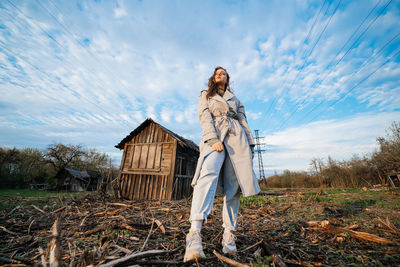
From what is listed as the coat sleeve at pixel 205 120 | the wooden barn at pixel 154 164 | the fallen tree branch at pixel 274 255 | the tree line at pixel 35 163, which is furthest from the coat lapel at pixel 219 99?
the tree line at pixel 35 163

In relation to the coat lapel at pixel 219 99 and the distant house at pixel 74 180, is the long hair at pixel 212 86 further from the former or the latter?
the distant house at pixel 74 180

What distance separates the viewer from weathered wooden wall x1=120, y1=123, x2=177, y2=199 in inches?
336

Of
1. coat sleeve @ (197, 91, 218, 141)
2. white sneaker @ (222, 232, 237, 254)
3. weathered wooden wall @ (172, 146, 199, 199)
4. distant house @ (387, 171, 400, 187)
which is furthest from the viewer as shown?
distant house @ (387, 171, 400, 187)

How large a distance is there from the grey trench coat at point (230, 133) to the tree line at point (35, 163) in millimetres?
26436

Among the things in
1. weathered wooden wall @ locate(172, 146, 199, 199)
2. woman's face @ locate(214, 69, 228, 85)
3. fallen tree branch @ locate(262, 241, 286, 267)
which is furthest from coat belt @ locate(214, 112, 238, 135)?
weathered wooden wall @ locate(172, 146, 199, 199)

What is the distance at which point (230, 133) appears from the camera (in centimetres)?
225

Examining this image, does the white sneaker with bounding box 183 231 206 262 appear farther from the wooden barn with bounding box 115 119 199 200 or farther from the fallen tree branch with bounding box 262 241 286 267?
the wooden barn with bounding box 115 119 199 200

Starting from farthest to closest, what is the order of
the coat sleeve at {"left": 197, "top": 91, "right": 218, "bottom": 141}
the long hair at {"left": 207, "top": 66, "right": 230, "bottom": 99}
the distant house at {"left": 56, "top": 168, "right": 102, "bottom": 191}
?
the distant house at {"left": 56, "top": 168, "right": 102, "bottom": 191}
the long hair at {"left": 207, "top": 66, "right": 230, "bottom": 99}
the coat sleeve at {"left": 197, "top": 91, "right": 218, "bottom": 141}

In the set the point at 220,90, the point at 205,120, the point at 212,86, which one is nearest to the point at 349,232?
the point at 205,120

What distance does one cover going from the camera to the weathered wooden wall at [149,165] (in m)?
8.55

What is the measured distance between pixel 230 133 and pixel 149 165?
7.81 meters

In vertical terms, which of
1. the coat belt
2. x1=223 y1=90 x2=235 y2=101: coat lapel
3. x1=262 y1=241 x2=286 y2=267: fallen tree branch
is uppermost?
x1=223 y1=90 x2=235 y2=101: coat lapel

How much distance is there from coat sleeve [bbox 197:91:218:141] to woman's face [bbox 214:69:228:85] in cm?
33

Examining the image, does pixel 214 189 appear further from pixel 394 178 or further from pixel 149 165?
pixel 394 178
